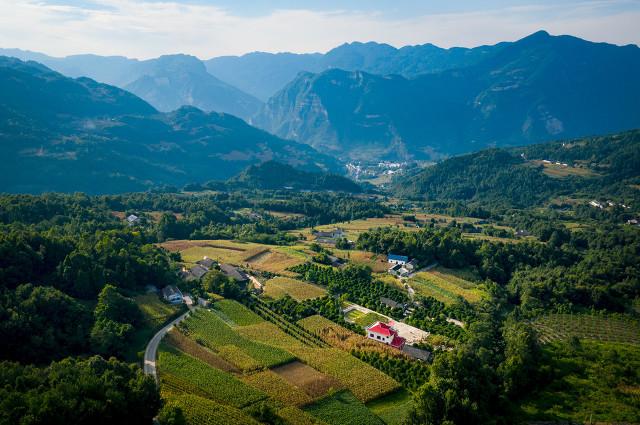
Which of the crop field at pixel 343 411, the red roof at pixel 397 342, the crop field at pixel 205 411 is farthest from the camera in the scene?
the red roof at pixel 397 342

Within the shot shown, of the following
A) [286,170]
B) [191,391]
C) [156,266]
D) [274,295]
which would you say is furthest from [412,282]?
[286,170]

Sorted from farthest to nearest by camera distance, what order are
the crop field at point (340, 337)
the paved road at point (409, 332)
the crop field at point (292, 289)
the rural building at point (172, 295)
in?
the crop field at point (292, 289)
the rural building at point (172, 295)
the paved road at point (409, 332)
the crop field at point (340, 337)

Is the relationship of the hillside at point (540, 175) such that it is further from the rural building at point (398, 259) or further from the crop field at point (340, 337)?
the crop field at point (340, 337)

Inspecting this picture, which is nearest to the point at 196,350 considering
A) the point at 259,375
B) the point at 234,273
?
the point at 259,375

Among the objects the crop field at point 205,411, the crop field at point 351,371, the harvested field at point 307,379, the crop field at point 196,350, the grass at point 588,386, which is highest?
the crop field at point 205,411

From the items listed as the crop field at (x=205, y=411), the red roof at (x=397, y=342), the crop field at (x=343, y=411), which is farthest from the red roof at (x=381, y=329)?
the crop field at (x=205, y=411)

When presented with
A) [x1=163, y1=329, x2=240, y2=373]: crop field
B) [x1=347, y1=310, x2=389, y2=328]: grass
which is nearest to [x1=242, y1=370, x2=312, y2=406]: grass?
[x1=163, y1=329, x2=240, y2=373]: crop field

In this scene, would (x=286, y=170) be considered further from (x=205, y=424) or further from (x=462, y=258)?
(x=205, y=424)
